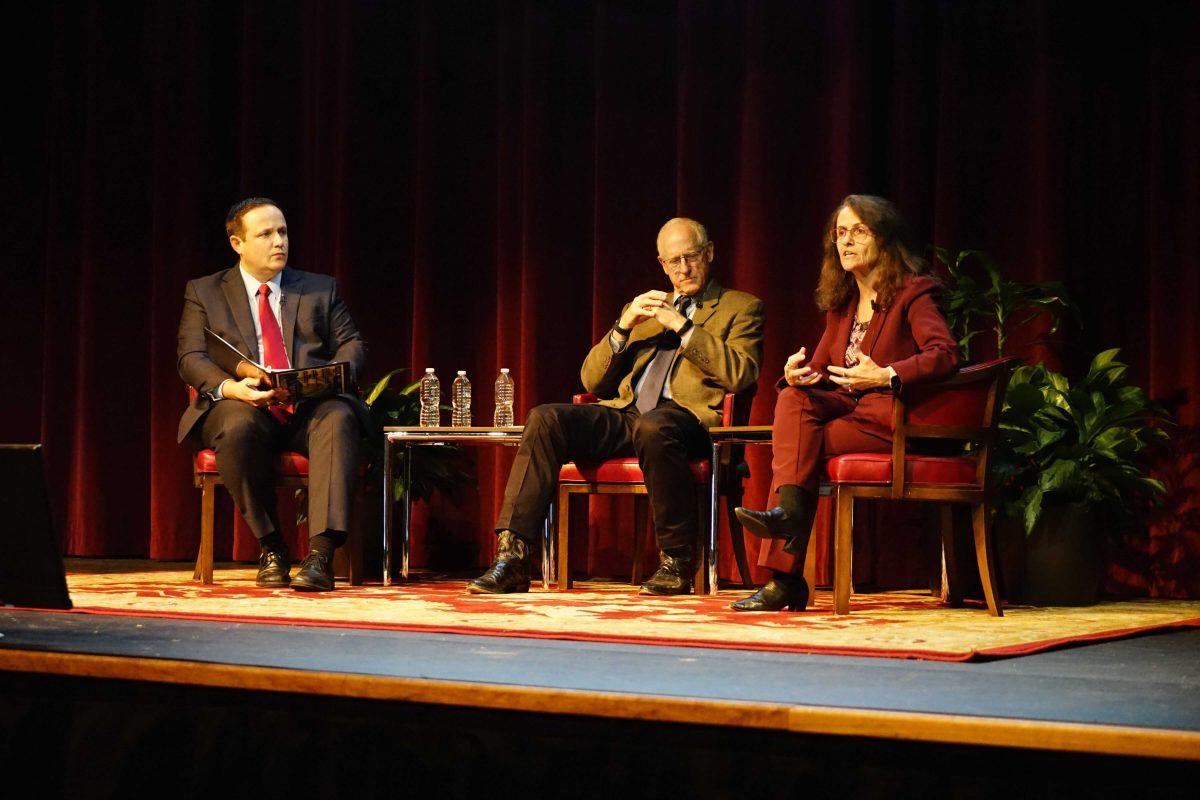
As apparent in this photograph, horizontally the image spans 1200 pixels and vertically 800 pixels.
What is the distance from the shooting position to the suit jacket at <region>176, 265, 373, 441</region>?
4.18 meters

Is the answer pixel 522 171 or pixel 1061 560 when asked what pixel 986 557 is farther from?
pixel 522 171

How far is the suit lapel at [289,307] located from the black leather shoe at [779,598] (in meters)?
1.72

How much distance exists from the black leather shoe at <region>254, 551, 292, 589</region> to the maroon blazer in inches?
66.3

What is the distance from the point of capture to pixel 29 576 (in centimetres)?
203

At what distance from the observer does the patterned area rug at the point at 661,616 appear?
8.55ft

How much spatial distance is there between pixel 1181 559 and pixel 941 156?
58.9 inches

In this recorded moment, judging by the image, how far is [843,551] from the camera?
11.1ft

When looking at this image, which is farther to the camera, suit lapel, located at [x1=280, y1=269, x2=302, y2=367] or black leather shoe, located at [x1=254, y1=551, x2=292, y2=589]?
suit lapel, located at [x1=280, y1=269, x2=302, y2=367]

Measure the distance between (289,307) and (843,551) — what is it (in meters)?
1.98

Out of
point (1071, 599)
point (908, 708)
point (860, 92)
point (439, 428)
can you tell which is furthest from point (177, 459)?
point (908, 708)

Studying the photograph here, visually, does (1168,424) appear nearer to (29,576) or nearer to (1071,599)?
(1071,599)

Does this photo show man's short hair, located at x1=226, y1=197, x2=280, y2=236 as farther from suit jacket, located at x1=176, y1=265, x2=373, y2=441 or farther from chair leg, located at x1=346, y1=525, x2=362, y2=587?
chair leg, located at x1=346, y1=525, x2=362, y2=587

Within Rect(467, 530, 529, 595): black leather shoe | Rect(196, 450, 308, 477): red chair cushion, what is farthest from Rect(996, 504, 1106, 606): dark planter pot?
Rect(196, 450, 308, 477): red chair cushion

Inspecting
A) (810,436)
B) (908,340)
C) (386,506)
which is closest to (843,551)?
(810,436)
